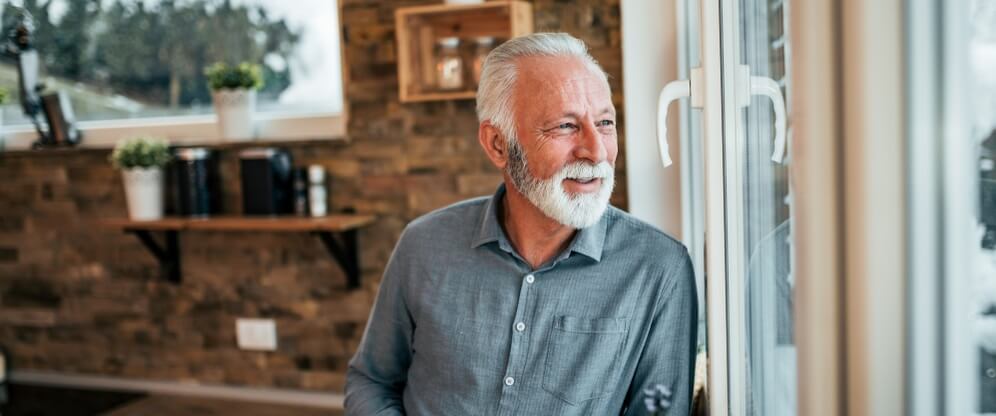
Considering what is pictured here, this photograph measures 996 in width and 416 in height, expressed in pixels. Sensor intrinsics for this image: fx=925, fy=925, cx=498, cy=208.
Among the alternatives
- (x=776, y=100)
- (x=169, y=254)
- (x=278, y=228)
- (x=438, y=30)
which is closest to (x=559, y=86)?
(x=776, y=100)

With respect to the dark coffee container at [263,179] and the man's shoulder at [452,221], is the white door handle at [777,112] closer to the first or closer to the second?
the man's shoulder at [452,221]

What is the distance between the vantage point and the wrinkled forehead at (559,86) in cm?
154

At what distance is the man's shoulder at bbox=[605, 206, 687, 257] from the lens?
1.57m

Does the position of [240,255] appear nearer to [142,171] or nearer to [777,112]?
[142,171]

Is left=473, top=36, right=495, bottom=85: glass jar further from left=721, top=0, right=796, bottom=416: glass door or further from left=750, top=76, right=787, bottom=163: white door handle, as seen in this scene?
left=750, top=76, right=787, bottom=163: white door handle

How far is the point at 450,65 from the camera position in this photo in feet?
8.42

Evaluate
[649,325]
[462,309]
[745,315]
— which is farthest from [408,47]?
[745,315]

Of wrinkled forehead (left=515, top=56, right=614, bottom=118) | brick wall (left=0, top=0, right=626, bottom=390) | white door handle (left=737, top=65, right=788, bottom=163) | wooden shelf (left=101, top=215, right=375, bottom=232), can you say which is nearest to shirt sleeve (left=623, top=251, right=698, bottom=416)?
wrinkled forehead (left=515, top=56, right=614, bottom=118)

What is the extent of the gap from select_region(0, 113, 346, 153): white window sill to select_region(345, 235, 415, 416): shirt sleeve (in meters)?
1.20

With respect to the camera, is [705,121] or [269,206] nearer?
[705,121]

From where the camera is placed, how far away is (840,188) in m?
0.67

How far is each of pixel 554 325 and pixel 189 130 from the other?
2024mm

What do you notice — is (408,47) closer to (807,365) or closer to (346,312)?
(346,312)

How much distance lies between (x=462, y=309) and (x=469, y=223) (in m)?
0.18
